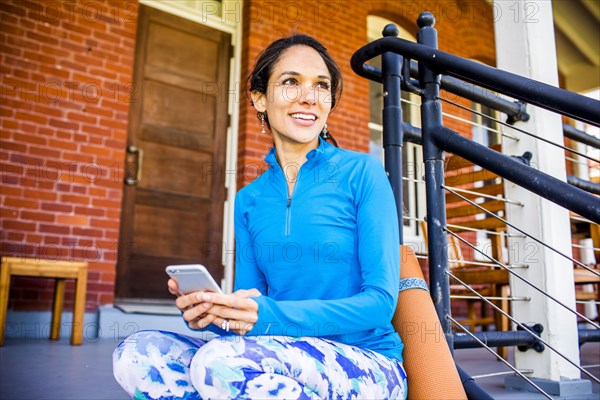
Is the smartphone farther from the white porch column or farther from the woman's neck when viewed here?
the white porch column

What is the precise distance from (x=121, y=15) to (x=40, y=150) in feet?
4.04

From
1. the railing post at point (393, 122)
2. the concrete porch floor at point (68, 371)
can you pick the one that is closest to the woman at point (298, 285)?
the railing post at point (393, 122)

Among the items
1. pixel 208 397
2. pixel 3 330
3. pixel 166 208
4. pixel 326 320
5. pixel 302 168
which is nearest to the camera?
pixel 208 397

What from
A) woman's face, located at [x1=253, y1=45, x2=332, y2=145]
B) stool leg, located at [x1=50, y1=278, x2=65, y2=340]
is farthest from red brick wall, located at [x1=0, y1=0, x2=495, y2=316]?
woman's face, located at [x1=253, y1=45, x2=332, y2=145]

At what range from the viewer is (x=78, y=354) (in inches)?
111

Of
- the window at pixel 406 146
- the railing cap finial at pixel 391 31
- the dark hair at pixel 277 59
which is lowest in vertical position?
the dark hair at pixel 277 59

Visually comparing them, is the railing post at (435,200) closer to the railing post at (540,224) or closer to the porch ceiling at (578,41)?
the railing post at (540,224)

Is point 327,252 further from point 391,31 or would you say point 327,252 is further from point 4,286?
point 4,286

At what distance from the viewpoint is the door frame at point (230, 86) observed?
15.0ft

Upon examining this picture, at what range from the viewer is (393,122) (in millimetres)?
1689

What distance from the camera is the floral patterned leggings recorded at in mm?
945

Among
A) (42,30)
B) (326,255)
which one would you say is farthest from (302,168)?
(42,30)

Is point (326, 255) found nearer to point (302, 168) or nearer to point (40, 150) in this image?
point (302, 168)

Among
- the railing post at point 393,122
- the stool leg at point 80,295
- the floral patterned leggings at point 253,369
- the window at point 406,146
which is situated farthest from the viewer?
the window at point 406,146
